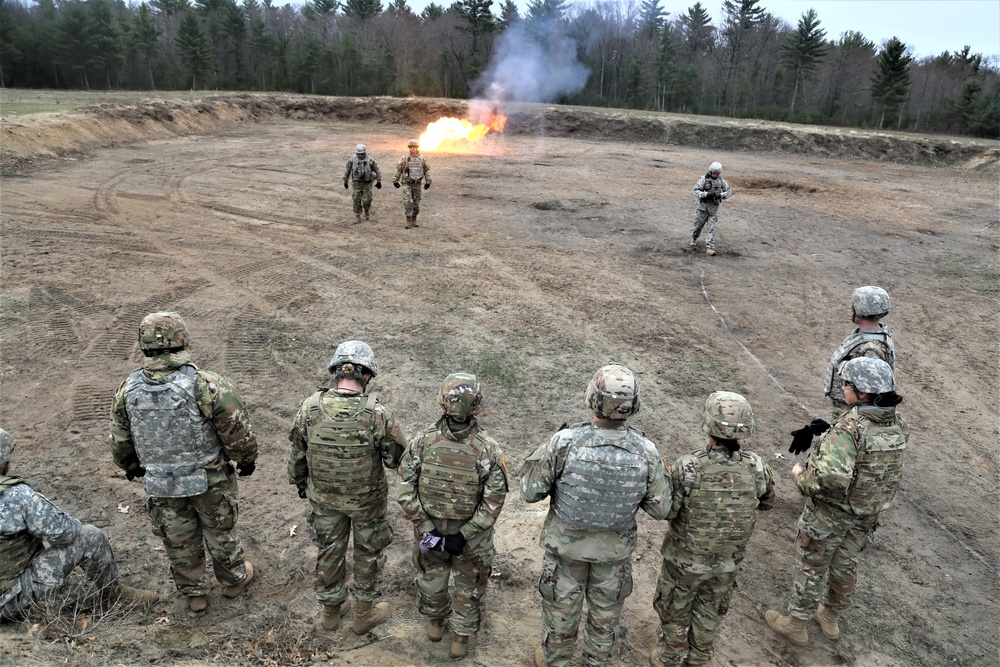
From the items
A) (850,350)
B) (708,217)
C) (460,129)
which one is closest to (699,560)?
(850,350)

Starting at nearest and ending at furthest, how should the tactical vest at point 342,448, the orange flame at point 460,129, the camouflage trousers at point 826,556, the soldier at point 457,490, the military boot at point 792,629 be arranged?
the soldier at point 457,490 < the tactical vest at point 342,448 < the camouflage trousers at point 826,556 < the military boot at point 792,629 < the orange flame at point 460,129

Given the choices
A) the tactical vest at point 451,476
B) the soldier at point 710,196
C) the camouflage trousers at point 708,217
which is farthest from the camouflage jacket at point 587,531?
the camouflage trousers at point 708,217

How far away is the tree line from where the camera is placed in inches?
1491

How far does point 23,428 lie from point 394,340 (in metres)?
4.48

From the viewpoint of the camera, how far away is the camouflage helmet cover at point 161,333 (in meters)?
4.08

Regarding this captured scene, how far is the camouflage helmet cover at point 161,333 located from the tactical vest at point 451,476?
6.15 ft

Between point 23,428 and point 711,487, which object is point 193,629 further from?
point 23,428

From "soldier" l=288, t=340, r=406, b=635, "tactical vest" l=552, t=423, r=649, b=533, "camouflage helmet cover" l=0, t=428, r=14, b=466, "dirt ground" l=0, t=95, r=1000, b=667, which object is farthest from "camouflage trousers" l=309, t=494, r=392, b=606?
"camouflage helmet cover" l=0, t=428, r=14, b=466

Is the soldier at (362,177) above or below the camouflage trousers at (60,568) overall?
above

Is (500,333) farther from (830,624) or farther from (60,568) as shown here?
(60,568)

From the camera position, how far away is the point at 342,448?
4.02m

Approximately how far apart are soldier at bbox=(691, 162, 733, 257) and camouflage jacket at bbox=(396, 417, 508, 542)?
10761 mm

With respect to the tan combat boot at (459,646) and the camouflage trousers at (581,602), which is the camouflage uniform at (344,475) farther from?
the camouflage trousers at (581,602)

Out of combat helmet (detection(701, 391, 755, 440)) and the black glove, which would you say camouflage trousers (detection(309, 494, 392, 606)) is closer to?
the black glove
